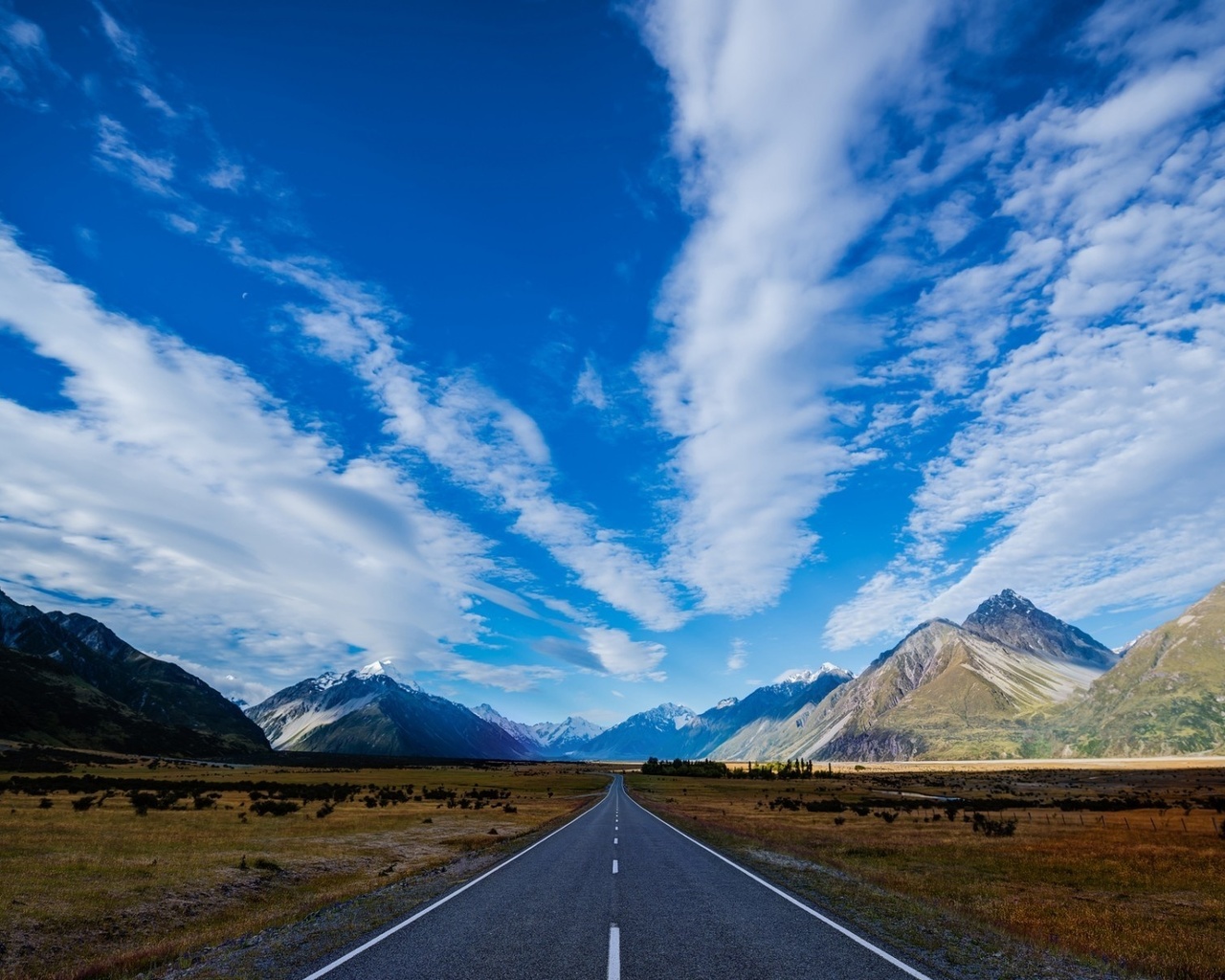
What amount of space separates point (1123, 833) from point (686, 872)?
34462mm

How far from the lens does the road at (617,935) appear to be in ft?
31.8

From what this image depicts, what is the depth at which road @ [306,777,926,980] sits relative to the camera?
9.70m

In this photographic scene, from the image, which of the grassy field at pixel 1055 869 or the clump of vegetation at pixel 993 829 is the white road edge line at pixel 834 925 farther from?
the clump of vegetation at pixel 993 829

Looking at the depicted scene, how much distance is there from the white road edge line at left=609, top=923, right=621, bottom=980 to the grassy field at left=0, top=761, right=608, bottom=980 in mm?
7965

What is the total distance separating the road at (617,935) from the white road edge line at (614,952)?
2 cm

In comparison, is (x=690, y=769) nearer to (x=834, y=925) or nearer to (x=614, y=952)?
(x=834, y=925)

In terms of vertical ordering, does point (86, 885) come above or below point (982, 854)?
below

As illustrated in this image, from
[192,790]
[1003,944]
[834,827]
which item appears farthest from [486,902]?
[192,790]

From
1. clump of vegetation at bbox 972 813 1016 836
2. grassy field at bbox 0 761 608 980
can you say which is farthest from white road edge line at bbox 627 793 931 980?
clump of vegetation at bbox 972 813 1016 836

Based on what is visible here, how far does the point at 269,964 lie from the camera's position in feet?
34.4

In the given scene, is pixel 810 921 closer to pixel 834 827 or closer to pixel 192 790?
pixel 834 827

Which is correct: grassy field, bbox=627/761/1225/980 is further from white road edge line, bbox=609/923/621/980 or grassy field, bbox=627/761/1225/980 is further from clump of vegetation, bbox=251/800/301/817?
clump of vegetation, bbox=251/800/301/817

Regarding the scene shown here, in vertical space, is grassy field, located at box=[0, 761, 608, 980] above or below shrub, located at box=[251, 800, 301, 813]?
below

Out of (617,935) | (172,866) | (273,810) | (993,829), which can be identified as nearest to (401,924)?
(617,935)
